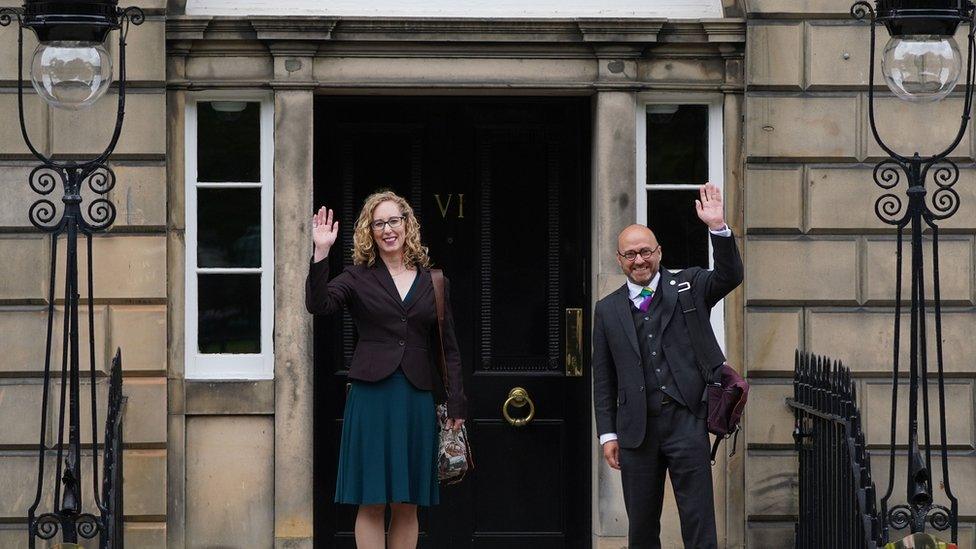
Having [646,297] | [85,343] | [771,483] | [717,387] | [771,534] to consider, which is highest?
[646,297]

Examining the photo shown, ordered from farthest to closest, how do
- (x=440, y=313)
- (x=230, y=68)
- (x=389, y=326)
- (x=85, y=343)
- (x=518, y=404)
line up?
(x=518, y=404) → (x=230, y=68) → (x=85, y=343) → (x=440, y=313) → (x=389, y=326)

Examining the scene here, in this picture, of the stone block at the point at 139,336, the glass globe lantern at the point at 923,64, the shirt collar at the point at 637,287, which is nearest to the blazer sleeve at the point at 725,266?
the shirt collar at the point at 637,287

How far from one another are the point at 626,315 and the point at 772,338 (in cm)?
193

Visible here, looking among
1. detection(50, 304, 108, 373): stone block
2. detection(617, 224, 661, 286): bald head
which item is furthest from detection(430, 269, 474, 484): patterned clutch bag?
detection(50, 304, 108, 373): stone block

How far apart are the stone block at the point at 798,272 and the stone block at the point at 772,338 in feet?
0.26

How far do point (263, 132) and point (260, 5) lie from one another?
2.53ft

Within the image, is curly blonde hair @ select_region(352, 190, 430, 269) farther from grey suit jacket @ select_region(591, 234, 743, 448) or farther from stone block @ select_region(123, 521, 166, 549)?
stone block @ select_region(123, 521, 166, 549)

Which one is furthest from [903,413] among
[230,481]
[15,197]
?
[15,197]

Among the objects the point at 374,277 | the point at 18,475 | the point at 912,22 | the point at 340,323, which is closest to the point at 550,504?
the point at 340,323

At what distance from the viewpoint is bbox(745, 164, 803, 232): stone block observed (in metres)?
9.39

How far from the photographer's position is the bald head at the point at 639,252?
7684mm

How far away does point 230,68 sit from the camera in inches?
369

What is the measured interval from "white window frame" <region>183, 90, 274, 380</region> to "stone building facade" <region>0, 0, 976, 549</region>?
0.02m

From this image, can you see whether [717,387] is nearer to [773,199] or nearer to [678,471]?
[678,471]
